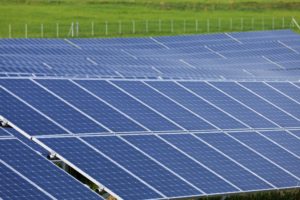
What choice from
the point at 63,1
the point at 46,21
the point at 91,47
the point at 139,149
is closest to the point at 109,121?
the point at 139,149

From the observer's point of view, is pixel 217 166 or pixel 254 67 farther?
pixel 254 67

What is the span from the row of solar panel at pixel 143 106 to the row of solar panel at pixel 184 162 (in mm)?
775

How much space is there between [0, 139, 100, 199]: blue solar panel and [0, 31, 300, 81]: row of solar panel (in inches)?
703

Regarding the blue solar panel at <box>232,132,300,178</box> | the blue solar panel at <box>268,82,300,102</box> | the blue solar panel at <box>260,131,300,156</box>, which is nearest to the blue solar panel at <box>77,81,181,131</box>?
the blue solar panel at <box>232,132,300,178</box>

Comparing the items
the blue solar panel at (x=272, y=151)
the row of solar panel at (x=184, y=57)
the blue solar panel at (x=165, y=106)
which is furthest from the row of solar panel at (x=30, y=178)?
the row of solar panel at (x=184, y=57)

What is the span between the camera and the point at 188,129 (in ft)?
143

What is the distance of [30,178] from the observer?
36125 mm

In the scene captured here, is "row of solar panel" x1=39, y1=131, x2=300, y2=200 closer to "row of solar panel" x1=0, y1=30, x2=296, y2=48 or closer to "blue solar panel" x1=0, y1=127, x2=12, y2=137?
"blue solar panel" x1=0, y1=127, x2=12, y2=137

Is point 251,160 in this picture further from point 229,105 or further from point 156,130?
point 229,105

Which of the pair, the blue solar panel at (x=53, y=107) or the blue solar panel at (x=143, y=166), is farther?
the blue solar panel at (x=53, y=107)

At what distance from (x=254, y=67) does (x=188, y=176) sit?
3300 centimetres

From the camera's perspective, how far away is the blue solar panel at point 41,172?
1415 inches

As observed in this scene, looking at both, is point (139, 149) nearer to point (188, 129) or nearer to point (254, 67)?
point (188, 129)

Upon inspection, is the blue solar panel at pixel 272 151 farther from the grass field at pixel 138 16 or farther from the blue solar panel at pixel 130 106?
the grass field at pixel 138 16
